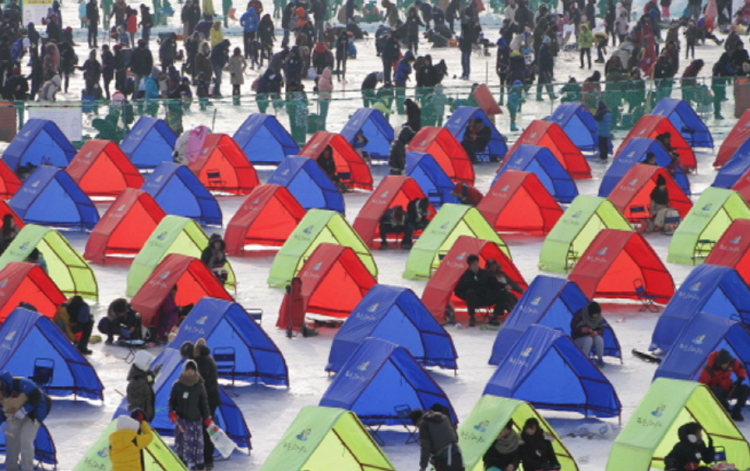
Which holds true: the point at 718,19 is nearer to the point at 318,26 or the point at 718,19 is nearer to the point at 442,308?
the point at 318,26

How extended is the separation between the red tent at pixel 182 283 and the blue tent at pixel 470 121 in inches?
591

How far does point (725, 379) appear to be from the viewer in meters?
21.5

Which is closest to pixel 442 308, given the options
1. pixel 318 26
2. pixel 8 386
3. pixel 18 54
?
pixel 8 386

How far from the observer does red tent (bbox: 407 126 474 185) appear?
38344 millimetres

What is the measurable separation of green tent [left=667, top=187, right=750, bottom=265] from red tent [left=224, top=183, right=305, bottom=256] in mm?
6951

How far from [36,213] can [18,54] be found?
61.3ft

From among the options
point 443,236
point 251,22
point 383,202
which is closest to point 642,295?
point 443,236

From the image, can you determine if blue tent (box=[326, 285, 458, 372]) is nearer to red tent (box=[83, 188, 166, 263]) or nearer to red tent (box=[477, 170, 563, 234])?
red tent (box=[83, 188, 166, 263])

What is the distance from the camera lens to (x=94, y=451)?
60.1 feet

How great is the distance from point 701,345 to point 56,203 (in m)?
15.3

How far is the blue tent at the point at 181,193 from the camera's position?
109 feet

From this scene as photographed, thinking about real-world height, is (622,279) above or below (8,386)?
below

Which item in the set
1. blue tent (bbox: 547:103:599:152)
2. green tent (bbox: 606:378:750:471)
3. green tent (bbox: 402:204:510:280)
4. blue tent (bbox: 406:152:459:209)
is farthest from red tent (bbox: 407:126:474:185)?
green tent (bbox: 606:378:750:471)

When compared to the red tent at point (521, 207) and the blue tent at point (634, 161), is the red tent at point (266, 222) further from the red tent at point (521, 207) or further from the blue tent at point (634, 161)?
the blue tent at point (634, 161)
